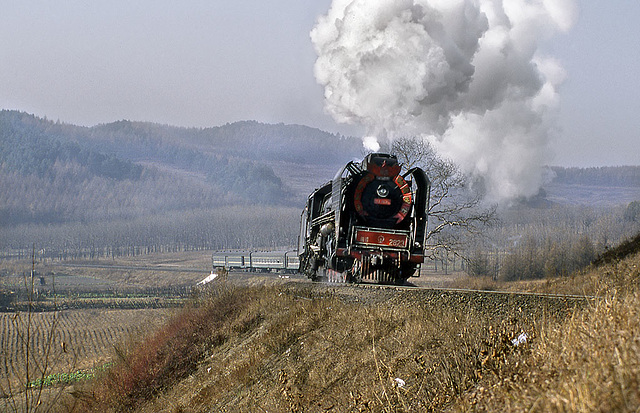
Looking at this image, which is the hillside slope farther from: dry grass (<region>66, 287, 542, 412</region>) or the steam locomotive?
the steam locomotive

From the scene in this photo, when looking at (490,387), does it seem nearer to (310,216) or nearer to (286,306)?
(286,306)

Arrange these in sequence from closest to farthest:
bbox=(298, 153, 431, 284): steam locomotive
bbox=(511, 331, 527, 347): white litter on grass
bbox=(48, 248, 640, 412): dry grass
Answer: bbox=(48, 248, 640, 412): dry grass
bbox=(511, 331, 527, 347): white litter on grass
bbox=(298, 153, 431, 284): steam locomotive

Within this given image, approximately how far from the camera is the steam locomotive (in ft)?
62.8

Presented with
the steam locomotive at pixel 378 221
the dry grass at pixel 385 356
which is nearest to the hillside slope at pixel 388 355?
the dry grass at pixel 385 356

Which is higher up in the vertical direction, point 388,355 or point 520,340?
point 520,340

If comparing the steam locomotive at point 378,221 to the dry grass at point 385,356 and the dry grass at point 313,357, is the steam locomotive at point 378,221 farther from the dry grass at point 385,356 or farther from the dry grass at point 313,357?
the dry grass at point 313,357

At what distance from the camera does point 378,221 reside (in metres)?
19.7

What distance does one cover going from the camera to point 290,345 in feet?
42.2

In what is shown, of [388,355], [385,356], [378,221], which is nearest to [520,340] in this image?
[385,356]

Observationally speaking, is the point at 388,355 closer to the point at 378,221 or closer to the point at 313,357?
the point at 313,357

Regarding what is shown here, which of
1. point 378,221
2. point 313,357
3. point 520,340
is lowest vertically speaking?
point 313,357

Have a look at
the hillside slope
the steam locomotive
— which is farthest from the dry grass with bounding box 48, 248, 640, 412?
the steam locomotive

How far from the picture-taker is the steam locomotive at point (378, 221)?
62.8 ft

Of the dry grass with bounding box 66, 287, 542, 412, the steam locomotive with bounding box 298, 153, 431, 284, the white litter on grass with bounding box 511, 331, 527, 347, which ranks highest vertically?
the steam locomotive with bounding box 298, 153, 431, 284
